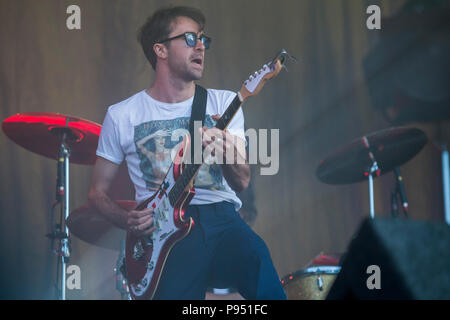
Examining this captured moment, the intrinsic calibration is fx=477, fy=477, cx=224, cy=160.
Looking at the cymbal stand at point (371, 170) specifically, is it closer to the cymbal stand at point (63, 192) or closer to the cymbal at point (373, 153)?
the cymbal at point (373, 153)

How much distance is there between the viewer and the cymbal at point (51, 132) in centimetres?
252

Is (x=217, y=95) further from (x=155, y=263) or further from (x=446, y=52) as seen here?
(x=446, y=52)

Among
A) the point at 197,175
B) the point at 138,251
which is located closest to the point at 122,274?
the point at 138,251

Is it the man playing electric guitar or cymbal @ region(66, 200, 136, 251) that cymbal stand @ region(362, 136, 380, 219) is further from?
cymbal @ region(66, 200, 136, 251)

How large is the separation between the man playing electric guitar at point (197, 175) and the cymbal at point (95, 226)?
0.25 feet

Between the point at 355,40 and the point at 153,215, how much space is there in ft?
7.02

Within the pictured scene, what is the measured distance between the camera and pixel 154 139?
7.62 feet

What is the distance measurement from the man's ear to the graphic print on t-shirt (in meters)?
0.47


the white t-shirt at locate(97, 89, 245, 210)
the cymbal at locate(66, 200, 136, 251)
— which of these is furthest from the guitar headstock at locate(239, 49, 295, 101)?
the cymbal at locate(66, 200, 136, 251)

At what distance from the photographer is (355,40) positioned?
3.45m

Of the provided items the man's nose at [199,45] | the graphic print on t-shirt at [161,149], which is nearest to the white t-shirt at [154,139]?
the graphic print on t-shirt at [161,149]

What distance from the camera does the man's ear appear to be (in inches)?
103

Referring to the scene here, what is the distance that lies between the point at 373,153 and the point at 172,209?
1.21 m
